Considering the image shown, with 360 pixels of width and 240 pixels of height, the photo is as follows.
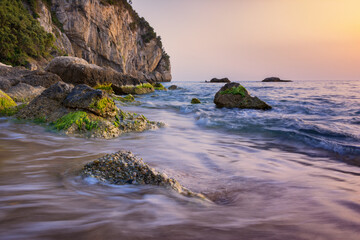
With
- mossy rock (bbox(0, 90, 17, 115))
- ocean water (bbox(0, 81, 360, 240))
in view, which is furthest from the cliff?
ocean water (bbox(0, 81, 360, 240))

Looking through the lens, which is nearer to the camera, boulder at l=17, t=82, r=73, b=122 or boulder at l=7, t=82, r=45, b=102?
boulder at l=17, t=82, r=73, b=122

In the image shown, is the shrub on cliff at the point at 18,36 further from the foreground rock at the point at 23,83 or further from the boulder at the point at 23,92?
the boulder at the point at 23,92

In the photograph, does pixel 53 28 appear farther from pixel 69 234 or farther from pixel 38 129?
pixel 69 234

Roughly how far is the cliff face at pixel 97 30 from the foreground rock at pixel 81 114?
36927mm

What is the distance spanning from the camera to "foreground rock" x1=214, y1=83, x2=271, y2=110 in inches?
406

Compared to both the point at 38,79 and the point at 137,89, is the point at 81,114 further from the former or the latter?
the point at 137,89

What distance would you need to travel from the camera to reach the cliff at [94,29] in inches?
1526

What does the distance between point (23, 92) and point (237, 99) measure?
851 centimetres

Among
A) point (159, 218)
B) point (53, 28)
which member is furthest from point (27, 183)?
point (53, 28)

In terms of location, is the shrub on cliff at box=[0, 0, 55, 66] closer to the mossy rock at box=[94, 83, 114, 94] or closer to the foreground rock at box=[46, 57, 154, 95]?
the foreground rock at box=[46, 57, 154, 95]

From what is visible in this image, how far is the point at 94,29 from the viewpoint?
156 feet

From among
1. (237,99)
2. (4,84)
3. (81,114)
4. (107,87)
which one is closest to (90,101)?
(81,114)

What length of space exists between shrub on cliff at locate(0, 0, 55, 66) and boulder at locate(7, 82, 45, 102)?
72.4 ft

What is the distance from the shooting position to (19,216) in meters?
1.43
